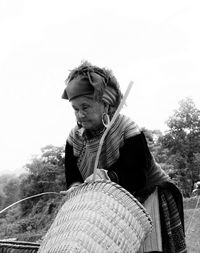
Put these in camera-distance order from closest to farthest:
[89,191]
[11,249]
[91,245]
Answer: [91,245] < [89,191] < [11,249]

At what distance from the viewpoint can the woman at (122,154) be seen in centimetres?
161

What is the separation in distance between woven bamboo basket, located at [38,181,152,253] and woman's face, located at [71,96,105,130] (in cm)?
33

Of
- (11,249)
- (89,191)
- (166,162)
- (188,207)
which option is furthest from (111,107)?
(166,162)

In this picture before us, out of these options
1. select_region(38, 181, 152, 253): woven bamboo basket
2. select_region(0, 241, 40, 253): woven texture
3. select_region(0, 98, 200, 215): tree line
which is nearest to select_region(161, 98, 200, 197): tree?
select_region(0, 98, 200, 215): tree line

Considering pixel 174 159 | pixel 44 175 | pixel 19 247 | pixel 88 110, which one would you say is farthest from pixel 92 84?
pixel 44 175

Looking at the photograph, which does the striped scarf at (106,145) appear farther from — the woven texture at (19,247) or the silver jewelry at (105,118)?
the woven texture at (19,247)

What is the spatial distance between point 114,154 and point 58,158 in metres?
20.6

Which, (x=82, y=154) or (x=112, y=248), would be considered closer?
(x=112, y=248)

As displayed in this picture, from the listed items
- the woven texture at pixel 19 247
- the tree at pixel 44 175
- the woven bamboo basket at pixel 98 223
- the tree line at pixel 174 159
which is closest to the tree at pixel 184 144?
the tree line at pixel 174 159

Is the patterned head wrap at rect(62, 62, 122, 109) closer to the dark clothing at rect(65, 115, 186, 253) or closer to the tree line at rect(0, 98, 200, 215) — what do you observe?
the dark clothing at rect(65, 115, 186, 253)

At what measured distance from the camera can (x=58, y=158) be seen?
2209cm

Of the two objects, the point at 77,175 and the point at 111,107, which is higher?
the point at 111,107

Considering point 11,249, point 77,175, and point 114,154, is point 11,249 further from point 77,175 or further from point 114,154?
point 114,154

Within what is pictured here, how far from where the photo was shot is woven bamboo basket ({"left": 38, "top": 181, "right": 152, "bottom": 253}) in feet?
3.82
